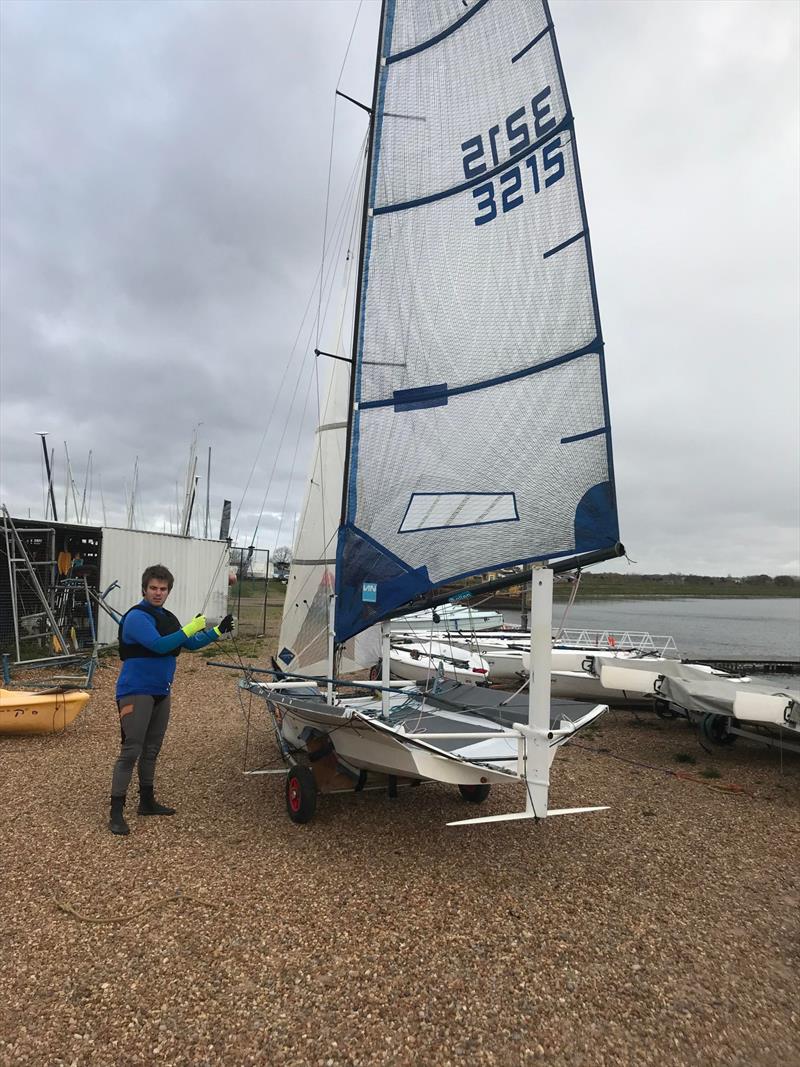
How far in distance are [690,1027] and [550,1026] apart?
25.2 inches

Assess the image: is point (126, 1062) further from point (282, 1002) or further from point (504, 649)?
point (504, 649)

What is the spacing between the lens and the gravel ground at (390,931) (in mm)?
2709

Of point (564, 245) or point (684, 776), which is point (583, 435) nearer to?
point (564, 245)

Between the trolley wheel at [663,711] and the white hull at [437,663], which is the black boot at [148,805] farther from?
the trolley wheel at [663,711]

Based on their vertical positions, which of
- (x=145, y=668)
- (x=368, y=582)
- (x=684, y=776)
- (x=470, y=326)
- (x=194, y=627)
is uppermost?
(x=470, y=326)

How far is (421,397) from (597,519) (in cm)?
177

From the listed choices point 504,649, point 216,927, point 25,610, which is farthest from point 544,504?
point 25,610

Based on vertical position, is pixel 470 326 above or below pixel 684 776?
above

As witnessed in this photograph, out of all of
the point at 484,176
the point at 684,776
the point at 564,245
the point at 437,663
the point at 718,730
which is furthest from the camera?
the point at 437,663

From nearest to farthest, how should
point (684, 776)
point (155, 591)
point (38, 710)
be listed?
point (155, 591), point (684, 776), point (38, 710)

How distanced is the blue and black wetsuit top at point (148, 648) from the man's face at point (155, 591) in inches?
2.2

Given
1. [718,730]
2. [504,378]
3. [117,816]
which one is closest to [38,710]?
[117,816]

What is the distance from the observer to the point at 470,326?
5.19 meters

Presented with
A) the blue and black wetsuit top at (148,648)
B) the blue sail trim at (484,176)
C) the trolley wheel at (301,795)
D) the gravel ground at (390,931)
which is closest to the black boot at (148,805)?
the gravel ground at (390,931)
